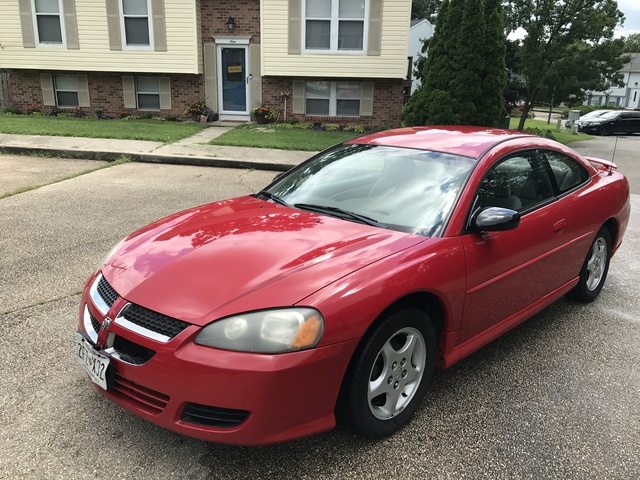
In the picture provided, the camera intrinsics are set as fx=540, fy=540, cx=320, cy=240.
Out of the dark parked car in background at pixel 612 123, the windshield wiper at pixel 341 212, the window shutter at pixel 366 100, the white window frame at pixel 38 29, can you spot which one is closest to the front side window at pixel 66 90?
the white window frame at pixel 38 29

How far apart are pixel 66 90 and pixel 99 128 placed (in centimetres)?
489

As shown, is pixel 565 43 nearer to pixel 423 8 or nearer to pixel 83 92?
pixel 83 92

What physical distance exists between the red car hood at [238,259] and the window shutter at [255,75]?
1421cm

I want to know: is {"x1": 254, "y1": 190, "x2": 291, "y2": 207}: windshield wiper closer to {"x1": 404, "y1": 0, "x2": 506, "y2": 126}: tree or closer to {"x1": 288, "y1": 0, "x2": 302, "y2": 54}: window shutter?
{"x1": 404, "y1": 0, "x2": 506, "y2": 126}: tree

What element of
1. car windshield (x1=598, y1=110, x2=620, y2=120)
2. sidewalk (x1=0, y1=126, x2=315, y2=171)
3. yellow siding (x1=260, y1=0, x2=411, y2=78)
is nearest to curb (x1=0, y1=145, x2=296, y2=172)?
sidewalk (x1=0, y1=126, x2=315, y2=171)

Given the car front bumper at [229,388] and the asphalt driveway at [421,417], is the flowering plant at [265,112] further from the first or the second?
the car front bumper at [229,388]

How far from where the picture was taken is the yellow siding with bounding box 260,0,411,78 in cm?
1550

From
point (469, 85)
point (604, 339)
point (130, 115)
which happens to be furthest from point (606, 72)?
point (604, 339)

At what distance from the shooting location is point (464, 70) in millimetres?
13938

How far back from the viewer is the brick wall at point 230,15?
633 inches

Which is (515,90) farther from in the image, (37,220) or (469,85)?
(37,220)

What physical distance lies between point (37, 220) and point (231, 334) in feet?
16.1

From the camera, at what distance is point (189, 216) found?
11.2 ft

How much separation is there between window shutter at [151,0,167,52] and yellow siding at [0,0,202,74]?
0.13 metres
